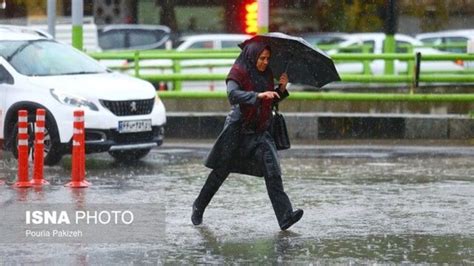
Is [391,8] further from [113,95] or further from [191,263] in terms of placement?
[191,263]

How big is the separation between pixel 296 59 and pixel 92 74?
6895 mm

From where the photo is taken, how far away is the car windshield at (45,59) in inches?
714

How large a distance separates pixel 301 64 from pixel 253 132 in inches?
27.1

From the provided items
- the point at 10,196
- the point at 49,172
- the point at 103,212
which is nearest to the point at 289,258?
the point at 103,212

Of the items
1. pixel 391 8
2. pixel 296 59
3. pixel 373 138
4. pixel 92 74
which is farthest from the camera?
pixel 391 8

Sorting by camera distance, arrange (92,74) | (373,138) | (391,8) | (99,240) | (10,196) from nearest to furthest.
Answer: (99,240) < (10,196) < (92,74) < (373,138) < (391,8)

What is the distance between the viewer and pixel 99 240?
1114 centimetres

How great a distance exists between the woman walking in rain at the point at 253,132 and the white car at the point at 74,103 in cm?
551

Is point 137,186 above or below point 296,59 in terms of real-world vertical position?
below

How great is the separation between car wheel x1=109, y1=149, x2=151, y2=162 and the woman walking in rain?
646cm

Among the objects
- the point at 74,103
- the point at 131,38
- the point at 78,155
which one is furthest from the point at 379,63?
the point at 78,155

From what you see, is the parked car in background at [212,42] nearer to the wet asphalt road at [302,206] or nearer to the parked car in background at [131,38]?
the parked car in background at [131,38]

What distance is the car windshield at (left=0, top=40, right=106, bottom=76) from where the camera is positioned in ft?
59.5

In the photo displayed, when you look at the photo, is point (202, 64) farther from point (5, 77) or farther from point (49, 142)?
point (49, 142)
